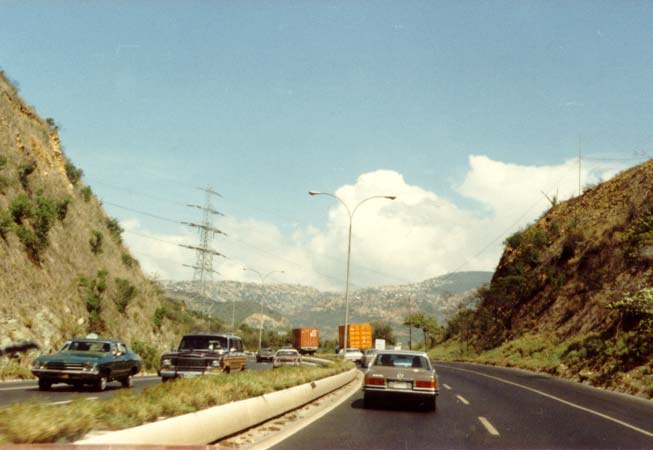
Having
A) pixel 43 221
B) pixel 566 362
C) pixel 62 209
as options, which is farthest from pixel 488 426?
pixel 62 209

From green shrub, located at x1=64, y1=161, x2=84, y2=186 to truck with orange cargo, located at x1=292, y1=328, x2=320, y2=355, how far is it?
32038 mm

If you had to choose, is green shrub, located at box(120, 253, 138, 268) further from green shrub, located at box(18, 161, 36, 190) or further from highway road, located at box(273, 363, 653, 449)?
highway road, located at box(273, 363, 653, 449)

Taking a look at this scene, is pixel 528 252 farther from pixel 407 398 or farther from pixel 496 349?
pixel 407 398

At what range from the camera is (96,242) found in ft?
153

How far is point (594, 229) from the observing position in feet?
181

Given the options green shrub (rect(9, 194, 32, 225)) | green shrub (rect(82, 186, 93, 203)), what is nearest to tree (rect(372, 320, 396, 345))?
green shrub (rect(82, 186, 93, 203))

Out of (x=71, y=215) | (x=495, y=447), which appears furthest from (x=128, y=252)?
(x=495, y=447)

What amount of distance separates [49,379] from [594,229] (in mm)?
50234

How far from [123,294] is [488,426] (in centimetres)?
3846

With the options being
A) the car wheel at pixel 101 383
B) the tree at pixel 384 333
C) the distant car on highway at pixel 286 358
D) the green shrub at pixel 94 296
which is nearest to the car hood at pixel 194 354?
the car wheel at pixel 101 383

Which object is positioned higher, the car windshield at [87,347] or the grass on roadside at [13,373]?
the car windshield at [87,347]

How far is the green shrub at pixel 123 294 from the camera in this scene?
4522 cm

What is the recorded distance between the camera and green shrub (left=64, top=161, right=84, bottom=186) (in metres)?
52.0

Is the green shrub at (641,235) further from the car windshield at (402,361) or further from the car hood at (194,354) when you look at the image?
→ the car hood at (194,354)
